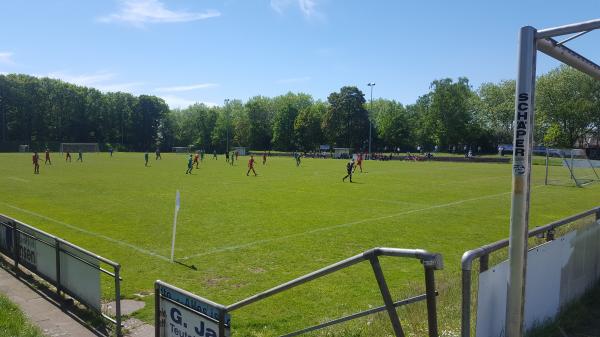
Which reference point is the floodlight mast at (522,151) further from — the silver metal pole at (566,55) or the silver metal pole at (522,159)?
the silver metal pole at (566,55)

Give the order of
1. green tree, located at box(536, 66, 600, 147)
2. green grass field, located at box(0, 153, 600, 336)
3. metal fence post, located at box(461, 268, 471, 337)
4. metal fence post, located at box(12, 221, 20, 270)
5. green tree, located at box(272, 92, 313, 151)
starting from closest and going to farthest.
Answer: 1. metal fence post, located at box(461, 268, 471, 337)
2. green grass field, located at box(0, 153, 600, 336)
3. metal fence post, located at box(12, 221, 20, 270)
4. green tree, located at box(536, 66, 600, 147)
5. green tree, located at box(272, 92, 313, 151)

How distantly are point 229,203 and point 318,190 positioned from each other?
697cm

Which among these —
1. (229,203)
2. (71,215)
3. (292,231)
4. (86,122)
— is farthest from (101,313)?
(86,122)

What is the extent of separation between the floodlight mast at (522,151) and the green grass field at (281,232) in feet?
4.14

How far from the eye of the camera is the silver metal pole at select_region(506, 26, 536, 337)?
11.3 feet

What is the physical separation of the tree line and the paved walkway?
7669 centimetres

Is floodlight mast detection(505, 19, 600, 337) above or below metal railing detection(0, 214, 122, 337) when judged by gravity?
above

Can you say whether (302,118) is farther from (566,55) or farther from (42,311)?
(566,55)

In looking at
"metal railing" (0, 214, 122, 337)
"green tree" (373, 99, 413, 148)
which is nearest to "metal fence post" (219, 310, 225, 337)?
"metal railing" (0, 214, 122, 337)

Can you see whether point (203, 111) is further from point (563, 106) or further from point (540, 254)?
point (540, 254)

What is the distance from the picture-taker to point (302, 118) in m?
112

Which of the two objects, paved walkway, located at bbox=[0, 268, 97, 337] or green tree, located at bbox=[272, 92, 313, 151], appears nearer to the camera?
paved walkway, located at bbox=[0, 268, 97, 337]

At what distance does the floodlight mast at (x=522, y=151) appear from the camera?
3.45m

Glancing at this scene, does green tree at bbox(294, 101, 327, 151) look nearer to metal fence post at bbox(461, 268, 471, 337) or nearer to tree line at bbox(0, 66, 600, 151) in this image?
tree line at bbox(0, 66, 600, 151)
